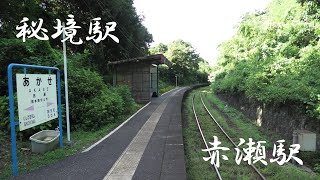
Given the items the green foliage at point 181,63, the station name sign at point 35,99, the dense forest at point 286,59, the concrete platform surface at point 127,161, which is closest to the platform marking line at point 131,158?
the concrete platform surface at point 127,161

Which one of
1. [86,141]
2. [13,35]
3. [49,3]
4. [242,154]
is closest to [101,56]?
[49,3]

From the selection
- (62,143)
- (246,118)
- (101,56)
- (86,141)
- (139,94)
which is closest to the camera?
(62,143)

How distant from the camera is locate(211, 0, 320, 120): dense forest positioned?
10.7 m

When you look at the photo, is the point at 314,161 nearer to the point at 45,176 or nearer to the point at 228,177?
the point at 228,177

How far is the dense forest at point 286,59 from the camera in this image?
10664 mm

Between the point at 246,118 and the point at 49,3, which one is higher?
the point at 49,3

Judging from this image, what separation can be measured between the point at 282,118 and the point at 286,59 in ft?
14.7

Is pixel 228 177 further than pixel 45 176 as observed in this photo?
Yes

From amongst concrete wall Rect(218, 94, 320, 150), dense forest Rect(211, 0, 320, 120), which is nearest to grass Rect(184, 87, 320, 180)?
concrete wall Rect(218, 94, 320, 150)

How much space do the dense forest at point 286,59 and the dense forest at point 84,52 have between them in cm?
683

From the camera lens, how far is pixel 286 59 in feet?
47.2

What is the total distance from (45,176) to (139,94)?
15.8 m

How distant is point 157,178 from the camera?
536cm

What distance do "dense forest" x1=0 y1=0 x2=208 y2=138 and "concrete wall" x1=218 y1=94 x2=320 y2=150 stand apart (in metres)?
6.58
